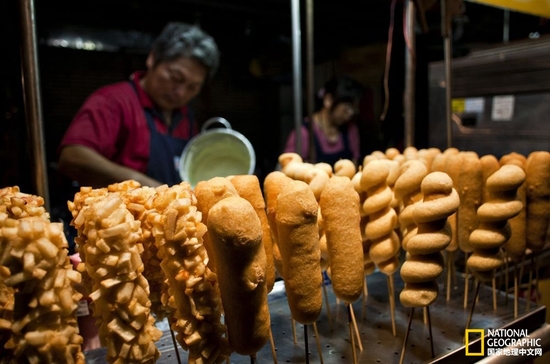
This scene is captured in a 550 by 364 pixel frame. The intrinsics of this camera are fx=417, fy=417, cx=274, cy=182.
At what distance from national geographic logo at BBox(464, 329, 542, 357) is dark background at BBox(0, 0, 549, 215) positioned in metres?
1.83

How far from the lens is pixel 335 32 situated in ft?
16.3

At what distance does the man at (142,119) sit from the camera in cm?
246

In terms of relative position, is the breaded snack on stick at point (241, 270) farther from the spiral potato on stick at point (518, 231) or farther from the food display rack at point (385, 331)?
the spiral potato on stick at point (518, 231)

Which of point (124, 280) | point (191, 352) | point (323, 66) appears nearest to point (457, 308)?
point (191, 352)

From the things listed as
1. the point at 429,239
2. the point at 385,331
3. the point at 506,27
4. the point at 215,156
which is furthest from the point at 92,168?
the point at 506,27

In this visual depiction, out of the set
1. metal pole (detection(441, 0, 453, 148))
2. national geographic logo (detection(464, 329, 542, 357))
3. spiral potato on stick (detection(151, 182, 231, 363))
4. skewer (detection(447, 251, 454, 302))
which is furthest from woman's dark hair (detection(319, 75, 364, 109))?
spiral potato on stick (detection(151, 182, 231, 363))

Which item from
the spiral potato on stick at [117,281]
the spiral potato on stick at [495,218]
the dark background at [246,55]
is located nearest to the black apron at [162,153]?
the dark background at [246,55]

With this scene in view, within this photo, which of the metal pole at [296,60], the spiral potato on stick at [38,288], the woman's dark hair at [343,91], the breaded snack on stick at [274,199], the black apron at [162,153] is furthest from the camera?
the woman's dark hair at [343,91]

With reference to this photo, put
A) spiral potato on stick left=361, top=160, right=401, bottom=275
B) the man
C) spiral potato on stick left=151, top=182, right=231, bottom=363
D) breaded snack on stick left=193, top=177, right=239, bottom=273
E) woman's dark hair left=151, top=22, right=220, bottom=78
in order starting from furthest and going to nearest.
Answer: woman's dark hair left=151, top=22, right=220, bottom=78
the man
spiral potato on stick left=361, top=160, right=401, bottom=275
breaded snack on stick left=193, top=177, right=239, bottom=273
spiral potato on stick left=151, top=182, right=231, bottom=363

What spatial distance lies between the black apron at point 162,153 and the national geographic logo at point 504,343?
2228mm

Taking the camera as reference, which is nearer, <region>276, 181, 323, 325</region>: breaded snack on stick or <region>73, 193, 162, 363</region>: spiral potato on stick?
<region>73, 193, 162, 363</region>: spiral potato on stick

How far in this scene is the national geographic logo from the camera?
4.60 ft

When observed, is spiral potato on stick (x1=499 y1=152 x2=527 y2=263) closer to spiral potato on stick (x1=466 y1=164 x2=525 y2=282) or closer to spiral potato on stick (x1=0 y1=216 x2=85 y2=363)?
spiral potato on stick (x1=466 y1=164 x2=525 y2=282)

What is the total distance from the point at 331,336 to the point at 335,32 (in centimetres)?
425
